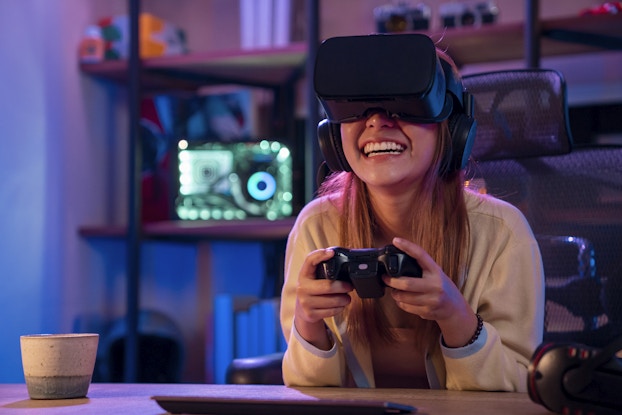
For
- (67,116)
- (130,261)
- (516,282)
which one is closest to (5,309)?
(130,261)

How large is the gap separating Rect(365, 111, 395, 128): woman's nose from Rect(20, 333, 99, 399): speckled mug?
45 cm

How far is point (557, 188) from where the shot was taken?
1.60 m

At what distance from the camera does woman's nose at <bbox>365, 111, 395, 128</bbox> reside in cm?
112

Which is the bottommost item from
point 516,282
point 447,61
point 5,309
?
point 5,309

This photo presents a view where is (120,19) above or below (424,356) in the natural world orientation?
above

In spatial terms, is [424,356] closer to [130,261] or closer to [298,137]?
[130,261]

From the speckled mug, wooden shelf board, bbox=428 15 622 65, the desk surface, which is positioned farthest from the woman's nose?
wooden shelf board, bbox=428 15 622 65

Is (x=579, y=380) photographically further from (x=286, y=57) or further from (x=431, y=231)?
(x=286, y=57)

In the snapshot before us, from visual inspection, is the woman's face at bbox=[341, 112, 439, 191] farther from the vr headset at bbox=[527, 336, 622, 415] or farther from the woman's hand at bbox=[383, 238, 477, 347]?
the vr headset at bbox=[527, 336, 622, 415]

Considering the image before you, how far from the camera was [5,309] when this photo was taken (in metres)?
2.63

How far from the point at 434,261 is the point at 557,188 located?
61cm

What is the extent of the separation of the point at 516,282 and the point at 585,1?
6.49ft

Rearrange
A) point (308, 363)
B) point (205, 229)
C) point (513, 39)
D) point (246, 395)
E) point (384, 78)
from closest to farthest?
point (246, 395) → point (384, 78) → point (308, 363) → point (513, 39) → point (205, 229)

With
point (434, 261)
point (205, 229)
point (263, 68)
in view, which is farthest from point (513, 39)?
point (434, 261)
